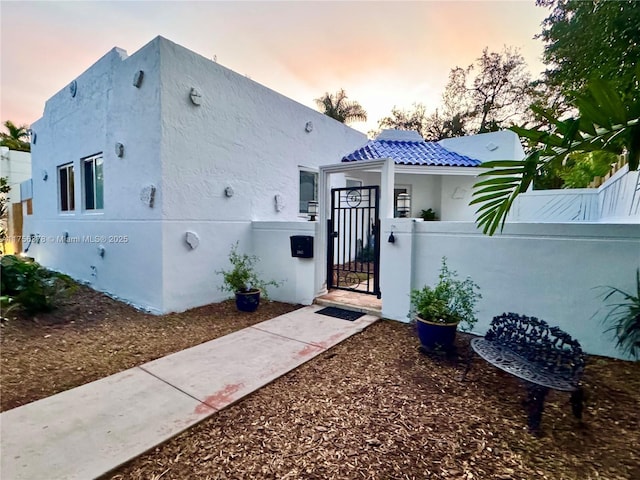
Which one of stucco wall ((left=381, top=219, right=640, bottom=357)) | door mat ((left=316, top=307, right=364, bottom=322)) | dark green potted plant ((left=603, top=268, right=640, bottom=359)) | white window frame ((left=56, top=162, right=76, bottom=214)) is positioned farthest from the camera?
white window frame ((left=56, top=162, right=76, bottom=214))

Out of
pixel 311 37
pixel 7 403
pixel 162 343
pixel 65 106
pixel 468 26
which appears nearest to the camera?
pixel 7 403

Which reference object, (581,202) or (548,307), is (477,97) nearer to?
(581,202)

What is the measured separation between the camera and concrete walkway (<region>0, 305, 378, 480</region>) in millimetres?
2002

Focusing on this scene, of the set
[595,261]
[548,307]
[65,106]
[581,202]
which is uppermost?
[65,106]

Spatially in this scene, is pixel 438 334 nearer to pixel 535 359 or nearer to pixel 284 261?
pixel 535 359

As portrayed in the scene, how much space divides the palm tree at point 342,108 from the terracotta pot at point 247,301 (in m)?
12.7

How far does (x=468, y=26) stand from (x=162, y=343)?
7.65m

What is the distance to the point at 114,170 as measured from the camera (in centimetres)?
606

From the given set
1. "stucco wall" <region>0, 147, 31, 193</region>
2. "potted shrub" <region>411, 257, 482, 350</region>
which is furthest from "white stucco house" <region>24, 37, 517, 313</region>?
"stucco wall" <region>0, 147, 31, 193</region>

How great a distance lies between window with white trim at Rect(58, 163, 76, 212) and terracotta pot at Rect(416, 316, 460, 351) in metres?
8.97

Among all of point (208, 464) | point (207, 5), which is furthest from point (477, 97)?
point (208, 464)

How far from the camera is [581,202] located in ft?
22.9

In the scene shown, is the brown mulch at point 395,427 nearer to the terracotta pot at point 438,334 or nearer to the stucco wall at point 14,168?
the terracotta pot at point 438,334

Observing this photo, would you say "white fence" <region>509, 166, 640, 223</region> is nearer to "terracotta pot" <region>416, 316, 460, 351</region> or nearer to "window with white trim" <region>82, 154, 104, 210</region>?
"terracotta pot" <region>416, 316, 460, 351</region>
